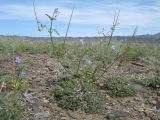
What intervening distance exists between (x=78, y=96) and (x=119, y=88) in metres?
0.73

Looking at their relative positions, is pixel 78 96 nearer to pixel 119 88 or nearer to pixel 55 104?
pixel 55 104

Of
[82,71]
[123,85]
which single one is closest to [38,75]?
[82,71]

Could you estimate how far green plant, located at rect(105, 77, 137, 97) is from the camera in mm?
6594

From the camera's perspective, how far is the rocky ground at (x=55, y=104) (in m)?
5.95

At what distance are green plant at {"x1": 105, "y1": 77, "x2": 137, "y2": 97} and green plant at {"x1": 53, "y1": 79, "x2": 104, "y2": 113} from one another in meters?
0.29

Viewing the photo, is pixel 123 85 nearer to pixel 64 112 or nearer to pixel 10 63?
pixel 64 112

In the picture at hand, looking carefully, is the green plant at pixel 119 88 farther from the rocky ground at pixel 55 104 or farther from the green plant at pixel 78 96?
the green plant at pixel 78 96

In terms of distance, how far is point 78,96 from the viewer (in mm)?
6141

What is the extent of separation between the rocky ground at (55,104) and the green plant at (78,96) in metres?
0.08

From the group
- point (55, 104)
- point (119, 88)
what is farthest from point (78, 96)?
point (119, 88)

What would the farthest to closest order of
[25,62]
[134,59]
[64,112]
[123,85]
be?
1. [134,59]
2. [25,62]
3. [123,85]
4. [64,112]

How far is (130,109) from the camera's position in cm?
632

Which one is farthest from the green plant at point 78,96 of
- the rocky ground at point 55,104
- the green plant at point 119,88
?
the green plant at point 119,88

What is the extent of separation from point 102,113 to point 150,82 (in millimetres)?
1212
